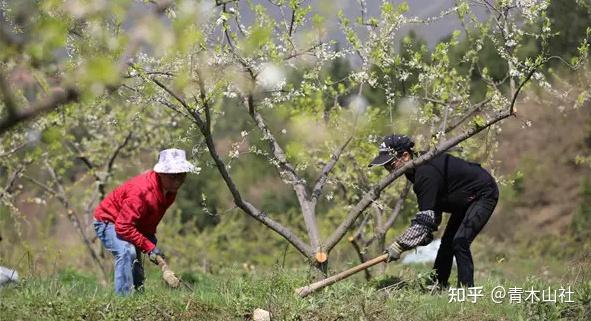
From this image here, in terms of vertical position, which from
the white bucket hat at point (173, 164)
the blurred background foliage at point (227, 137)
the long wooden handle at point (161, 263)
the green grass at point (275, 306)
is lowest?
the green grass at point (275, 306)

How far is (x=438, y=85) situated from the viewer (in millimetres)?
7906

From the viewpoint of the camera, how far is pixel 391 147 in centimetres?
659

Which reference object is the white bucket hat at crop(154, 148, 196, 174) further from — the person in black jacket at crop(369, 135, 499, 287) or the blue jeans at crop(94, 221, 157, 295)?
the person in black jacket at crop(369, 135, 499, 287)

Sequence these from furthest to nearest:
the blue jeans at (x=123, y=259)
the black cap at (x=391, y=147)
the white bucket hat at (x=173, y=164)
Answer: the black cap at (x=391, y=147) → the blue jeans at (x=123, y=259) → the white bucket hat at (x=173, y=164)

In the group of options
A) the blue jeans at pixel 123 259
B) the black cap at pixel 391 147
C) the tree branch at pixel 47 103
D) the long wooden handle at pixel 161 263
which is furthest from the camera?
the black cap at pixel 391 147

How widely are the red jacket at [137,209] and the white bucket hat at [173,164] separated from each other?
8.8 inches

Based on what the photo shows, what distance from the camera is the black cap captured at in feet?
21.5

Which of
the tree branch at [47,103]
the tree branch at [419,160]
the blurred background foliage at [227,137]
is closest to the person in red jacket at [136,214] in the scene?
the blurred background foliage at [227,137]

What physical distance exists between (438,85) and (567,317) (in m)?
3.19

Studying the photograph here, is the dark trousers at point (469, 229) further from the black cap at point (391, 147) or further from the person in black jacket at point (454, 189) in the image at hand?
the black cap at point (391, 147)

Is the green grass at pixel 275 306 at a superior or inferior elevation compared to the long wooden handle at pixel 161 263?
inferior

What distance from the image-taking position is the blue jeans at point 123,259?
637cm

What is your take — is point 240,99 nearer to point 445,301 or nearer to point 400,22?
point 400,22

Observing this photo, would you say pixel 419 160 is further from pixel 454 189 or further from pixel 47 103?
pixel 47 103
